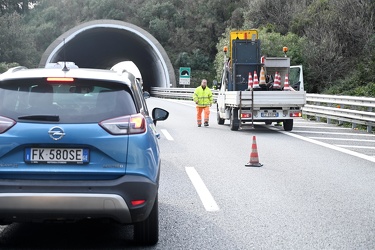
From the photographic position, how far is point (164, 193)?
838cm

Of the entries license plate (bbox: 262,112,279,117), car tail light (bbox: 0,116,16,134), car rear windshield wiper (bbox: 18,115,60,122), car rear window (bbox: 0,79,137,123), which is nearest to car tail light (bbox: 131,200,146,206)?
car rear window (bbox: 0,79,137,123)

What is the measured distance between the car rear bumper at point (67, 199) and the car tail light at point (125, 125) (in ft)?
1.26

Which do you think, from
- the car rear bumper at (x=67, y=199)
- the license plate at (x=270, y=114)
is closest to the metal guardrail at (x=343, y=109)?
the license plate at (x=270, y=114)

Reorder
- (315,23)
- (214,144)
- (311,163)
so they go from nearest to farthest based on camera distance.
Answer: (311,163) < (214,144) < (315,23)

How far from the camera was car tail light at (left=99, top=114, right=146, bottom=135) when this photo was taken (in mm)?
5117

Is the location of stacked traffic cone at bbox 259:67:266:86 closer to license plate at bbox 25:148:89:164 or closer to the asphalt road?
the asphalt road

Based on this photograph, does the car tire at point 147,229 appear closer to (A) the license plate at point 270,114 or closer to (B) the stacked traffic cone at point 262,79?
(A) the license plate at point 270,114

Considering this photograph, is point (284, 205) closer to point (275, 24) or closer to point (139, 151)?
point (139, 151)

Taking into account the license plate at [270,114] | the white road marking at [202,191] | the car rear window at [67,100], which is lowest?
the white road marking at [202,191]

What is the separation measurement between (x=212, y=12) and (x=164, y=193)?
55802 millimetres

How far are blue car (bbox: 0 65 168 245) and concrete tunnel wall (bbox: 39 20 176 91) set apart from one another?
40741mm

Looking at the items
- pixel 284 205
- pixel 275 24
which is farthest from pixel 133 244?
pixel 275 24

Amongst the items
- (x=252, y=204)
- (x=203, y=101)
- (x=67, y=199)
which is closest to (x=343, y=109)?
(x=203, y=101)

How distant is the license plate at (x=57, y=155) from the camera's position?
500 centimetres
